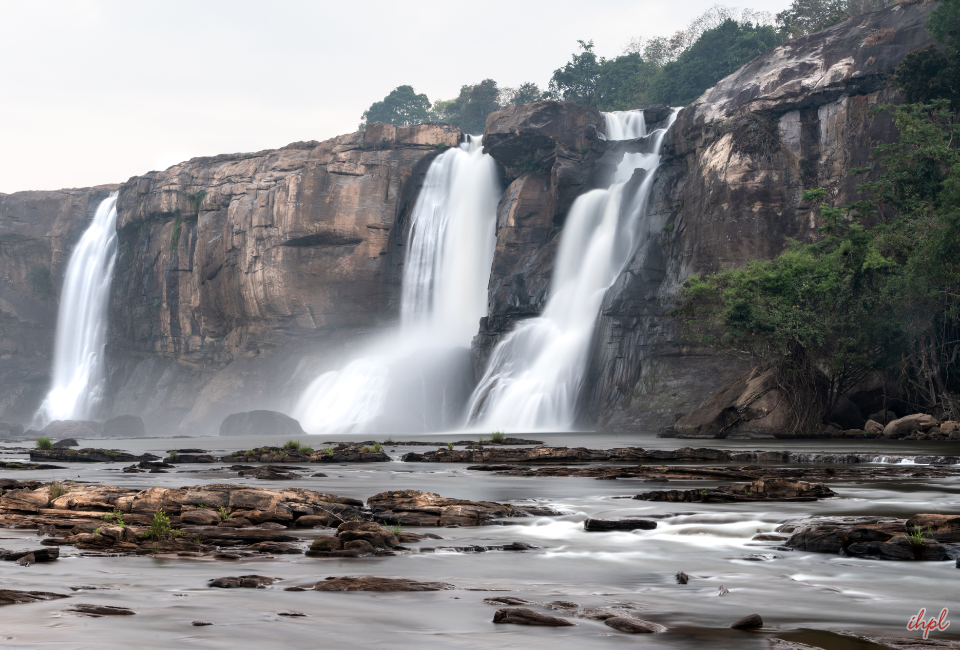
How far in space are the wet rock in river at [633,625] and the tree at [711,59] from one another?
243ft

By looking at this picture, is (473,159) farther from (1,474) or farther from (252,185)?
(1,474)

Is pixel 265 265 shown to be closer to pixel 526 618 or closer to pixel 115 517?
pixel 115 517

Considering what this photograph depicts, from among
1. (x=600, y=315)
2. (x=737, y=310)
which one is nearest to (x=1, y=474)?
(x=737, y=310)

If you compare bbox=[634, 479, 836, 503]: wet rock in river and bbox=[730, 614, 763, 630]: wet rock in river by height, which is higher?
bbox=[730, 614, 763, 630]: wet rock in river

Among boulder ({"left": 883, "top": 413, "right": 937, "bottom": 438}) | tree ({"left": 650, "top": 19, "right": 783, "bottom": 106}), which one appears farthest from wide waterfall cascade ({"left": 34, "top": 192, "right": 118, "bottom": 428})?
boulder ({"left": 883, "top": 413, "right": 937, "bottom": 438})

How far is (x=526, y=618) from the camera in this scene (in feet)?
20.0

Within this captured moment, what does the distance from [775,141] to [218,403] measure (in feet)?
149

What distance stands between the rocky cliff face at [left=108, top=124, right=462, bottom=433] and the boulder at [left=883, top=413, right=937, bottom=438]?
41581 mm

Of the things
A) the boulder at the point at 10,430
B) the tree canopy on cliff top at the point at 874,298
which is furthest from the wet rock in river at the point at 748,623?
the boulder at the point at 10,430

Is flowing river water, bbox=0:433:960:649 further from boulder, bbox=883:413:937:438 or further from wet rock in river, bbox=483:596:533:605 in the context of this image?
boulder, bbox=883:413:937:438

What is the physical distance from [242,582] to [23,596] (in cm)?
163

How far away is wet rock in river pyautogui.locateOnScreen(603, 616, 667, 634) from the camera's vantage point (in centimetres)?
585

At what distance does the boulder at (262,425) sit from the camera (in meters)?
57.4

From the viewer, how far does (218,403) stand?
6881 cm
